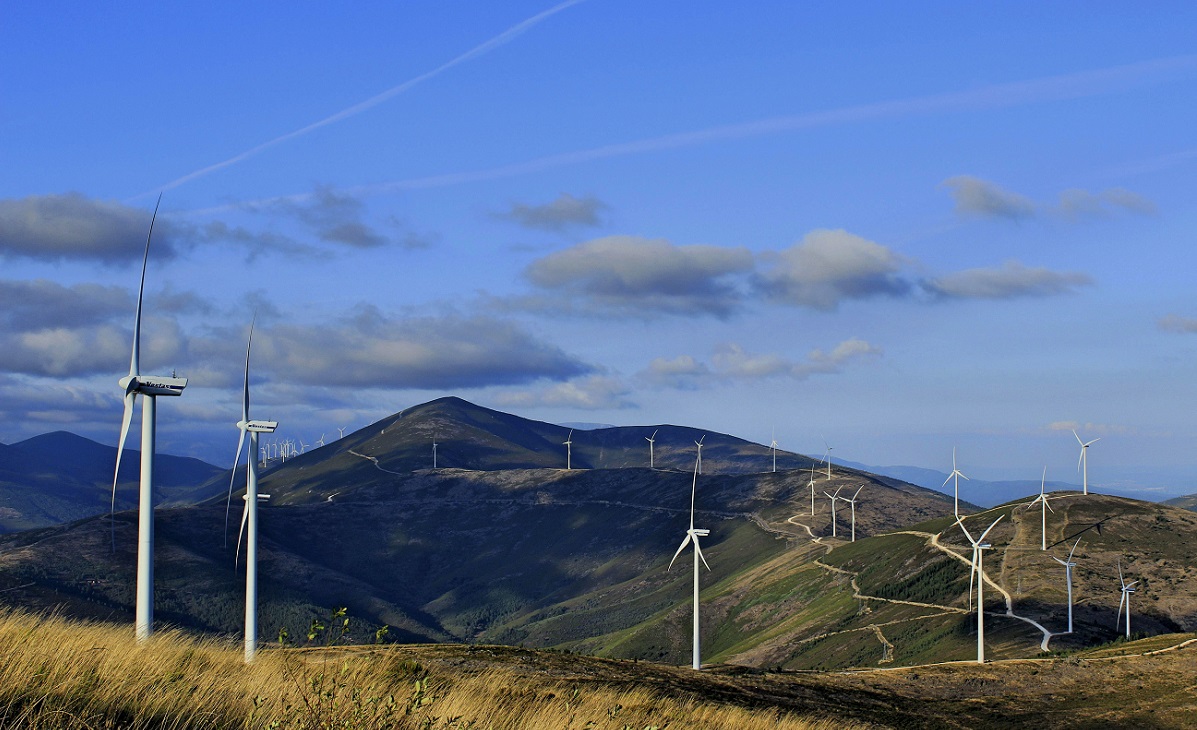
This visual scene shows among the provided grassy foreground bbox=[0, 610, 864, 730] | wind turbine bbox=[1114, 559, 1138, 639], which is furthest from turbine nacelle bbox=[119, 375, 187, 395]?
wind turbine bbox=[1114, 559, 1138, 639]

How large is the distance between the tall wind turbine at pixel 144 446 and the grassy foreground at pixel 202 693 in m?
8.43

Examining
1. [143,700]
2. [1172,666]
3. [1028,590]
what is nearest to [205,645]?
[143,700]

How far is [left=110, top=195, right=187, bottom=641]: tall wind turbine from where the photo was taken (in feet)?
99.5

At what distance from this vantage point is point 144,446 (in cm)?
3453

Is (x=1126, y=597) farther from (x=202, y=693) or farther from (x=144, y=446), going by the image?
(x=202, y=693)

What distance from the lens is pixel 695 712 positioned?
2234cm

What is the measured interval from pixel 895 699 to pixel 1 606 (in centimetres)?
6482

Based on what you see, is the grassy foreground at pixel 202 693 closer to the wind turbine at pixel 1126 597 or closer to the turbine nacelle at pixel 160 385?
the turbine nacelle at pixel 160 385

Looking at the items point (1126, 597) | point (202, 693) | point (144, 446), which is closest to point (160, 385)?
point (144, 446)

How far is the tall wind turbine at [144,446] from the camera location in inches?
1193

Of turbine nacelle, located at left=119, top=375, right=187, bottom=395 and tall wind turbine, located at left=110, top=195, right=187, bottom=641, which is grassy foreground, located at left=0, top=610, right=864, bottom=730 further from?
turbine nacelle, located at left=119, top=375, right=187, bottom=395

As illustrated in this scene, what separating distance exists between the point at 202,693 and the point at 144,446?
22.8 m

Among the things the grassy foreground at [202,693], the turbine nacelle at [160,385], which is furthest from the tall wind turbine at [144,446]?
the grassy foreground at [202,693]

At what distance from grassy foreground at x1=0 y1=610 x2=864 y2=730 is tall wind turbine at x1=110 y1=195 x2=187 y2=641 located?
332 inches
